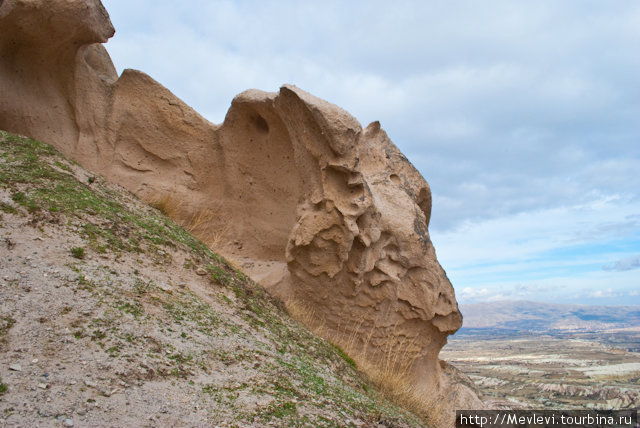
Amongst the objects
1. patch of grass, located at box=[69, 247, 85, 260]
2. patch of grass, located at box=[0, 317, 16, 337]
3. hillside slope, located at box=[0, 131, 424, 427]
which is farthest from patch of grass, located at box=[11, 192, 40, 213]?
patch of grass, located at box=[0, 317, 16, 337]

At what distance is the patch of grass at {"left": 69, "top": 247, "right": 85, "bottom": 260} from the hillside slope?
0.04ft

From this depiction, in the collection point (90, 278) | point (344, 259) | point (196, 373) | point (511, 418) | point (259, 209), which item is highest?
point (259, 209)

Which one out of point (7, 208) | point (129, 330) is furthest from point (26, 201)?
point (129, 330)

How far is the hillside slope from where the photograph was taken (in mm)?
2963

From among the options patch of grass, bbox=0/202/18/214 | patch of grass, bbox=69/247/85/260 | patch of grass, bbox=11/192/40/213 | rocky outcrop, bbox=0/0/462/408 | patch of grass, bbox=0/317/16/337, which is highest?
rocky outcrop, bbox=0/0/462/408

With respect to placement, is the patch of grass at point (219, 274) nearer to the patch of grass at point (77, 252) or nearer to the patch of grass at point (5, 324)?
the patch of grass at point (77, 252)

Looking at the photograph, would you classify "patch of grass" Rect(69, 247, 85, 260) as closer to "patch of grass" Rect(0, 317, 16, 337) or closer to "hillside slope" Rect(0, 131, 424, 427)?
"hillside slope" Rect(0, 131, 424, 427)

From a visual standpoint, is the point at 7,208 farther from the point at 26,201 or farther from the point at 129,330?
the point at 129,330

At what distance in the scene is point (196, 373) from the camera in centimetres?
361

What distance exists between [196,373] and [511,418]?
7.39 meters

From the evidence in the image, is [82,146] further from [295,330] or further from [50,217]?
[295,330]

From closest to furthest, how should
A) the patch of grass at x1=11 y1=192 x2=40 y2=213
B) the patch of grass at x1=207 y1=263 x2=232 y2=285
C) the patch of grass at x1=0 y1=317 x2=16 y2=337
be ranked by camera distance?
the patch of grass at x1=0 y1=317 x2=16 y2=337 < the patch of grass at x1=11 y1=192 x2=40 y2=213 < the patch of grass at x1=207 y1=263 x2=232 y2=285

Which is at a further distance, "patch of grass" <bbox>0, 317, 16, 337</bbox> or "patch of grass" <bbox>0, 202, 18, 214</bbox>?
"patch of grass" <bbox>0, 202, 18, 214</bbox>

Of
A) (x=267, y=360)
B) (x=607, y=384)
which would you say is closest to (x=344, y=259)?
(x=267, y=360)
